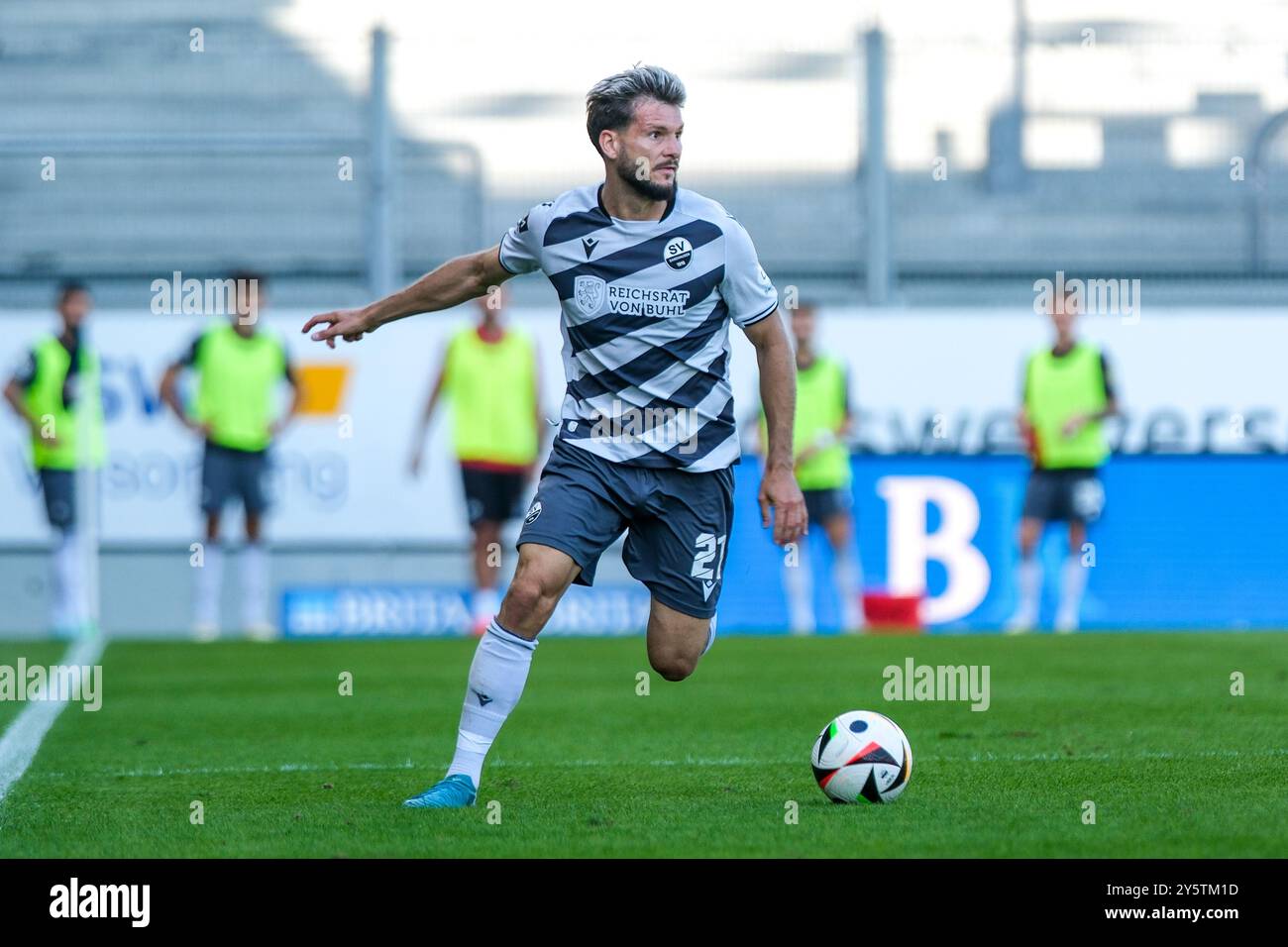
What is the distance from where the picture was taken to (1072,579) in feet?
48.5

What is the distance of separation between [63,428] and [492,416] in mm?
2955

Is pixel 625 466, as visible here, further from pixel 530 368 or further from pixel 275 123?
pixel 275 123

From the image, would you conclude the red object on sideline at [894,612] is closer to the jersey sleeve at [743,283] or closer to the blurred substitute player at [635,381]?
the blurred substitute player at [635,381]

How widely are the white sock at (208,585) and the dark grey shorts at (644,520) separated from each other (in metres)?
8.52

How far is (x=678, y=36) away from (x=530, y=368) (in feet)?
9.56

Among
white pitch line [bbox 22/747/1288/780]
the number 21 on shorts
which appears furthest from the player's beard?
white pitch line [bbox 22/747/1288/780]

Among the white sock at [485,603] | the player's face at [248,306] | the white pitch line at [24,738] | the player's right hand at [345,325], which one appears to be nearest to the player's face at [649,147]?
the player's right hand at [345,325]

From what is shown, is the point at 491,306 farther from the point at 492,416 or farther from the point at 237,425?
the point at 237,425

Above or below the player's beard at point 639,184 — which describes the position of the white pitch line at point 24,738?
below

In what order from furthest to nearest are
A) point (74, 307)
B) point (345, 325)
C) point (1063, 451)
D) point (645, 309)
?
point (1063, 451), point (74, 307), point (345, 325), point (645, 309)

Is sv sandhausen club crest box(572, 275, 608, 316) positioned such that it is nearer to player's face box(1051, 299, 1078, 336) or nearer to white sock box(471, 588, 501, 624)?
white sock box(471, 588, 501, 624)

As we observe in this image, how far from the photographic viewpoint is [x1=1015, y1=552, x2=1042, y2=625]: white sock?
14.6m

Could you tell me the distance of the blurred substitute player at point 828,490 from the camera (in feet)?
48.8

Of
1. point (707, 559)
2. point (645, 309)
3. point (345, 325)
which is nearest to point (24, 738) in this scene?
point (345, 325)
